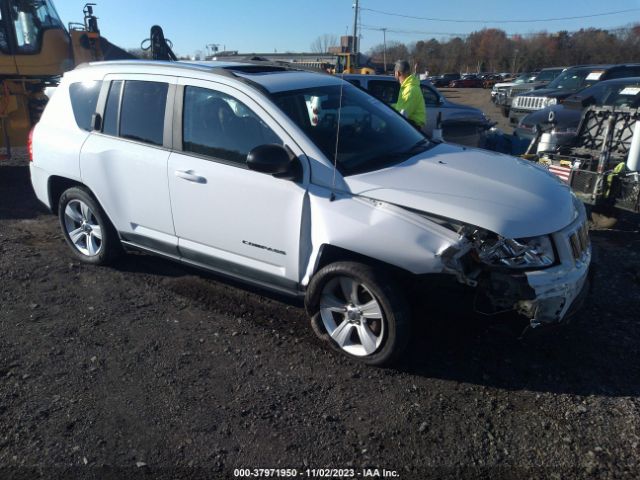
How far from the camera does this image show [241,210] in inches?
142

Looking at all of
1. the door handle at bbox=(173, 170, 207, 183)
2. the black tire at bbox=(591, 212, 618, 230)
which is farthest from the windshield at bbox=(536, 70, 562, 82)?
the door handle at bbox=(173, 170, 207, 183)

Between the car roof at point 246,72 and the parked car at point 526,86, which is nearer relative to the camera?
the car roof at point 246,72

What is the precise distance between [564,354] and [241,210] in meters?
2.45

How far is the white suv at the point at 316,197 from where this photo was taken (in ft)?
9.78

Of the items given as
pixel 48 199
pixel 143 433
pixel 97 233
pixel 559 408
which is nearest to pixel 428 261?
pixel 559 408

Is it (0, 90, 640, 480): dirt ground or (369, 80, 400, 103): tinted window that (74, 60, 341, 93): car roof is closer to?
(0, 90, 640, 480): dirt ground

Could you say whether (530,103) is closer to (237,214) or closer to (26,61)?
(26,61)

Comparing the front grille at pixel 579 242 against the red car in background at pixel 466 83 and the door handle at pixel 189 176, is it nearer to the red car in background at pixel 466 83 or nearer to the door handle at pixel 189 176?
the door handle at pixel 189 176

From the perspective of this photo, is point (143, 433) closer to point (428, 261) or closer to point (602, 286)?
point (428, 261)

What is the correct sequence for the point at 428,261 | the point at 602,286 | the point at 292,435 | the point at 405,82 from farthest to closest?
the point at 405,82
the point at 602,286
the point at 428,261
the point at 292,435

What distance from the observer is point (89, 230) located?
4918 millimetres

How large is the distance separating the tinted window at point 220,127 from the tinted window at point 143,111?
29 cm

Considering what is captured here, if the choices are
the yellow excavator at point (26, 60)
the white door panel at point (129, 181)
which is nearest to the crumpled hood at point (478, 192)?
the white door panel at point (129, 181)

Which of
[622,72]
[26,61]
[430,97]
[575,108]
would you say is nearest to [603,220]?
[575,108]
